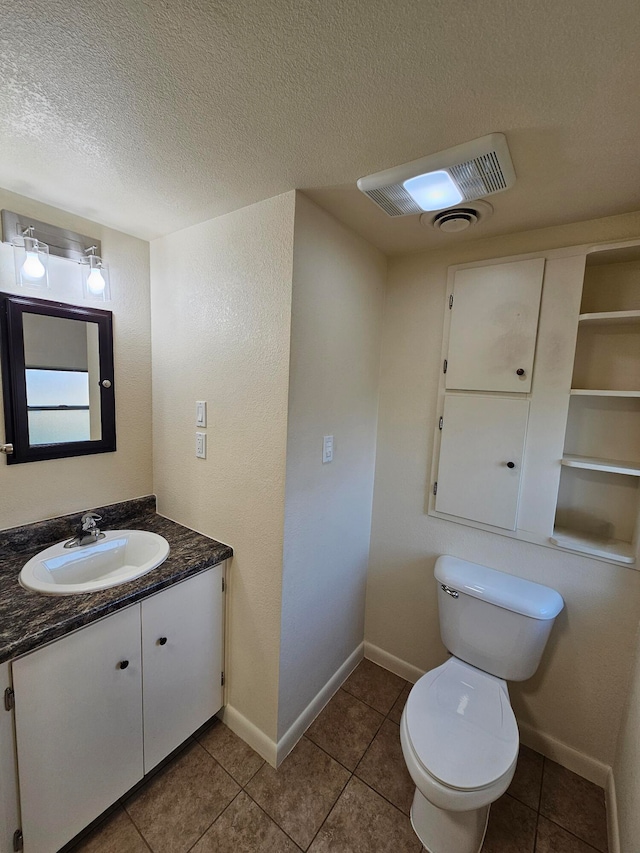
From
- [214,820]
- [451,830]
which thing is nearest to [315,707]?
[214,820]

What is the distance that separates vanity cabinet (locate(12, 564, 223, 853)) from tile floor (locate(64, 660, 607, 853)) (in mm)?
118

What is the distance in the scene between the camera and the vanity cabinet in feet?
3.29

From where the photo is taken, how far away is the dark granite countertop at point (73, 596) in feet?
3.24

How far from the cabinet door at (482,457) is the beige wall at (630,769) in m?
0.65

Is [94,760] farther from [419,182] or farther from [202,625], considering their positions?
[419,182]

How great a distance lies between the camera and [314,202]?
4.29ft

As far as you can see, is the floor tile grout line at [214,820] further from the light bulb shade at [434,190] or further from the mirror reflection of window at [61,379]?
the light bulb shade at [434,190]

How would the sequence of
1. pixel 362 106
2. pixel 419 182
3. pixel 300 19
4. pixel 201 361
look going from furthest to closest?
pixel 201 361 < pixel 419 182 < pixel 362 106 < pixel 300 19

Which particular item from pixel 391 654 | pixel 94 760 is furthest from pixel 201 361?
pixel 391 654

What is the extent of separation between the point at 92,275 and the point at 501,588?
2.22m

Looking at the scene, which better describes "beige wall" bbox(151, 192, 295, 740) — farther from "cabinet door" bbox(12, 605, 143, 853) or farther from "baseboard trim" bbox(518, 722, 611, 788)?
"baseboard trim" bbox(518, 722, 611, 788)

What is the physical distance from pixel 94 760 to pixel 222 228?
6.45 ft

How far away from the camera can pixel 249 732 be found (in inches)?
59.6

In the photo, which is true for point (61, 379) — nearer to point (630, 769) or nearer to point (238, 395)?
point (238, 395)
